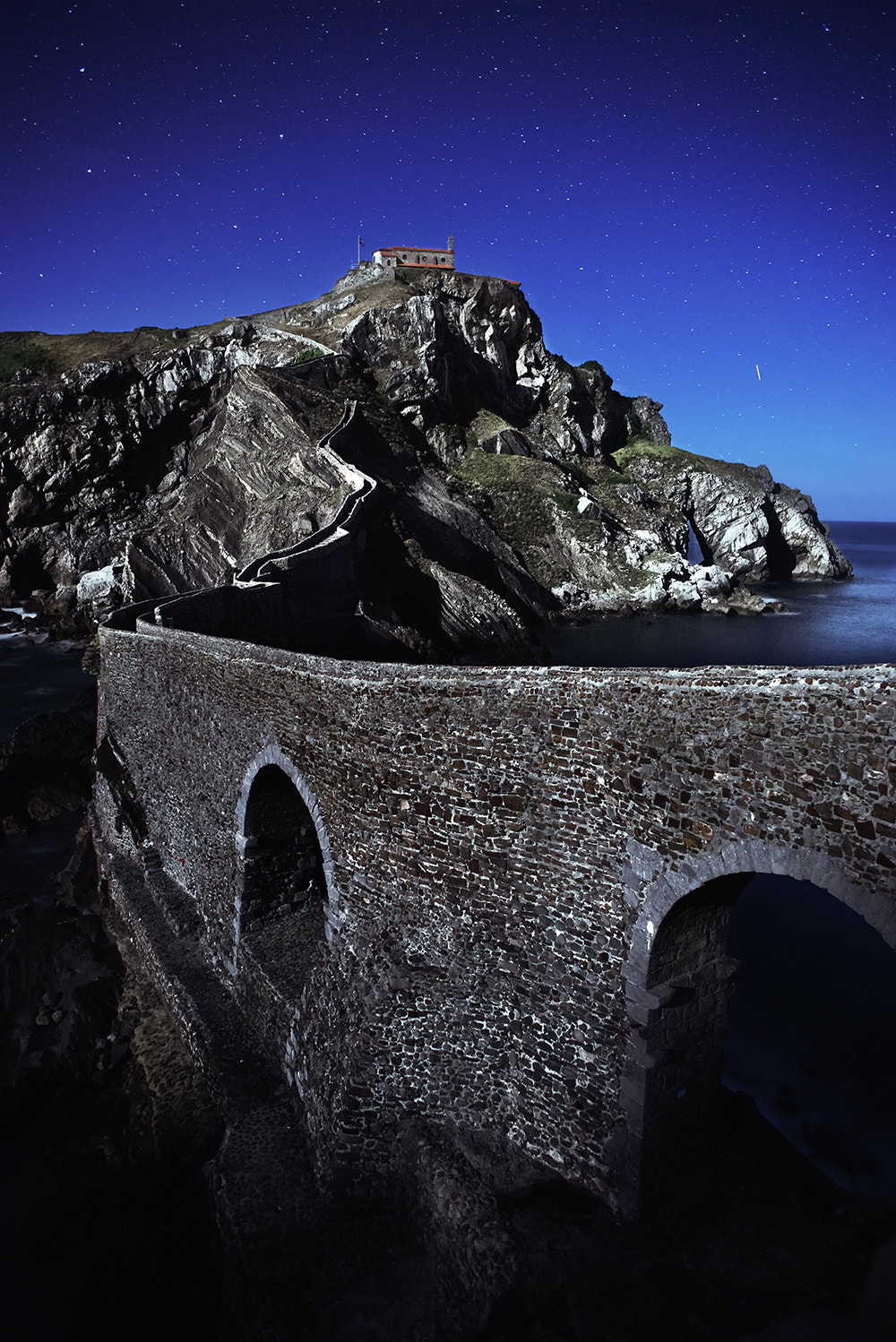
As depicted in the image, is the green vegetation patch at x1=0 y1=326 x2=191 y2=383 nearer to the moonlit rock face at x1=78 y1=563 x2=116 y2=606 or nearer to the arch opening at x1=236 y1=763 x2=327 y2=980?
the moonlit rock face at x1=78 y1=563 x2=116 y2=606

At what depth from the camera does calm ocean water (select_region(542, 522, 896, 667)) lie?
155 ft

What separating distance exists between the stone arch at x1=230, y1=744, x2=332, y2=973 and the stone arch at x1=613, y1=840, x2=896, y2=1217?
253 inches

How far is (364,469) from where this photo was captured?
46719 millimetres

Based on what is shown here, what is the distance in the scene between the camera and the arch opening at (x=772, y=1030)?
768 cm

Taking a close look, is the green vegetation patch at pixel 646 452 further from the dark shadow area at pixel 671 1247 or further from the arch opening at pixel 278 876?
the dark shadow area at pixel 671 1247

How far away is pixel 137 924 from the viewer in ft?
52.2

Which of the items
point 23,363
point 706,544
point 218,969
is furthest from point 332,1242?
point 706,544

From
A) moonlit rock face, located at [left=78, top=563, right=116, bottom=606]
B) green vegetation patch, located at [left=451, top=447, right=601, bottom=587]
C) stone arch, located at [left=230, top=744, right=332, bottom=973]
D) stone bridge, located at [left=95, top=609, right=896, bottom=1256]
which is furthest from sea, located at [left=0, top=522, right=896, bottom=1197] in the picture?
green vegetation patch, located at [left=451, top=447, right=601, bottom=587]

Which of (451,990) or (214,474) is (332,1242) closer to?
(451,990)

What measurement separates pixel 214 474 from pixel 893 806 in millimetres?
43632

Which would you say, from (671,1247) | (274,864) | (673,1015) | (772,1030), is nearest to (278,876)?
(274,864)

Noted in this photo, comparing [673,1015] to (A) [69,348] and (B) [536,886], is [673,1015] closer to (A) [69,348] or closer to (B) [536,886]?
(B) [536,886]

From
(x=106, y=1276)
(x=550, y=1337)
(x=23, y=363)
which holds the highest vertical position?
(x=23, y=363)

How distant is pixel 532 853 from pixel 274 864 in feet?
21.3
